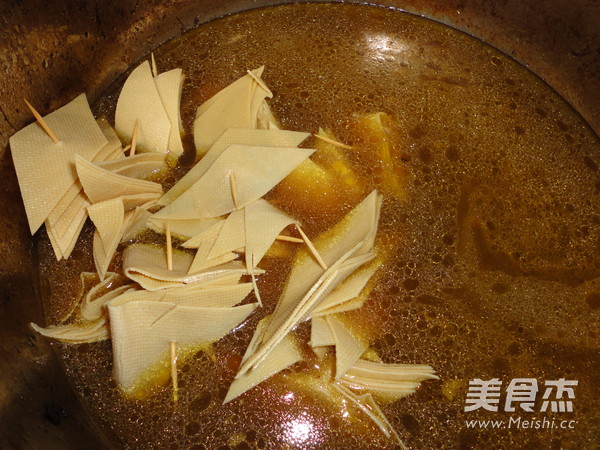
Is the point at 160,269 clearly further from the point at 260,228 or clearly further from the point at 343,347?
the point at 343,347

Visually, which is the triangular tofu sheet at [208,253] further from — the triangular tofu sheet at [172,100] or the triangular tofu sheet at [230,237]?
the triangular tofu sheet at [172,100]

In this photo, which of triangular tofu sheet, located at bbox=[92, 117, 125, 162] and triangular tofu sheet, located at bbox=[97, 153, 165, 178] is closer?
triangular tofu sheet, located at bbox=[97, 153, 165, 178]

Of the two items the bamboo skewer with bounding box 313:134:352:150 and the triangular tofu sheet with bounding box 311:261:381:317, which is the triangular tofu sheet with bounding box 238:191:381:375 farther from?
the bamboo skewer with bounding box 313:134:352:150

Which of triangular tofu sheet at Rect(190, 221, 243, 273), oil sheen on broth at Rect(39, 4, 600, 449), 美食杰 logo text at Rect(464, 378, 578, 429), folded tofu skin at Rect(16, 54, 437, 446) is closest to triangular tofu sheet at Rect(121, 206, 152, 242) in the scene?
folded tofu skin at Rect(16, 54, 437, 446)

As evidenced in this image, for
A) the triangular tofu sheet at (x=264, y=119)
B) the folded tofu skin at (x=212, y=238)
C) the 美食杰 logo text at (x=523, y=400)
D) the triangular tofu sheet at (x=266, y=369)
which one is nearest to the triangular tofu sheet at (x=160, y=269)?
the folded tofu skin at (x=212, y=238)

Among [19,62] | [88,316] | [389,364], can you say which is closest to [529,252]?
[389,364]

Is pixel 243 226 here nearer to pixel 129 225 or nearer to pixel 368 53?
pixel 129 225
